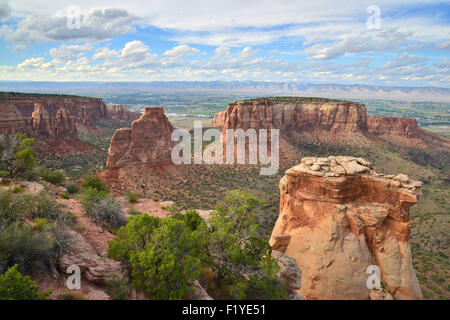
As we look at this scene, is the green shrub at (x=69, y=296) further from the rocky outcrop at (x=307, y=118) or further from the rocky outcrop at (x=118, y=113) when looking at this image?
the rocky outcrop at (x=118, y=113)

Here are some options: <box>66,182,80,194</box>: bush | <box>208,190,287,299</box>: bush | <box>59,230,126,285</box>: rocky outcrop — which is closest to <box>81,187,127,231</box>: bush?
<box>59,230,126,285</box>: rocky outcrop

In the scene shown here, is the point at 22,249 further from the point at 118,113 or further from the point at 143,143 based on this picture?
the point at 118,113

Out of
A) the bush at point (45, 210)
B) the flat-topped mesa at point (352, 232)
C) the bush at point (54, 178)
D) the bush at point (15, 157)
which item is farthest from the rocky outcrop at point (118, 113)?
the flat-topped mesa at point (352, 232)

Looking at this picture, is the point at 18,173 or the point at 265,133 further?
the point at 265,133

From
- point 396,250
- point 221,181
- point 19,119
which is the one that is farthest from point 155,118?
point 19,119
